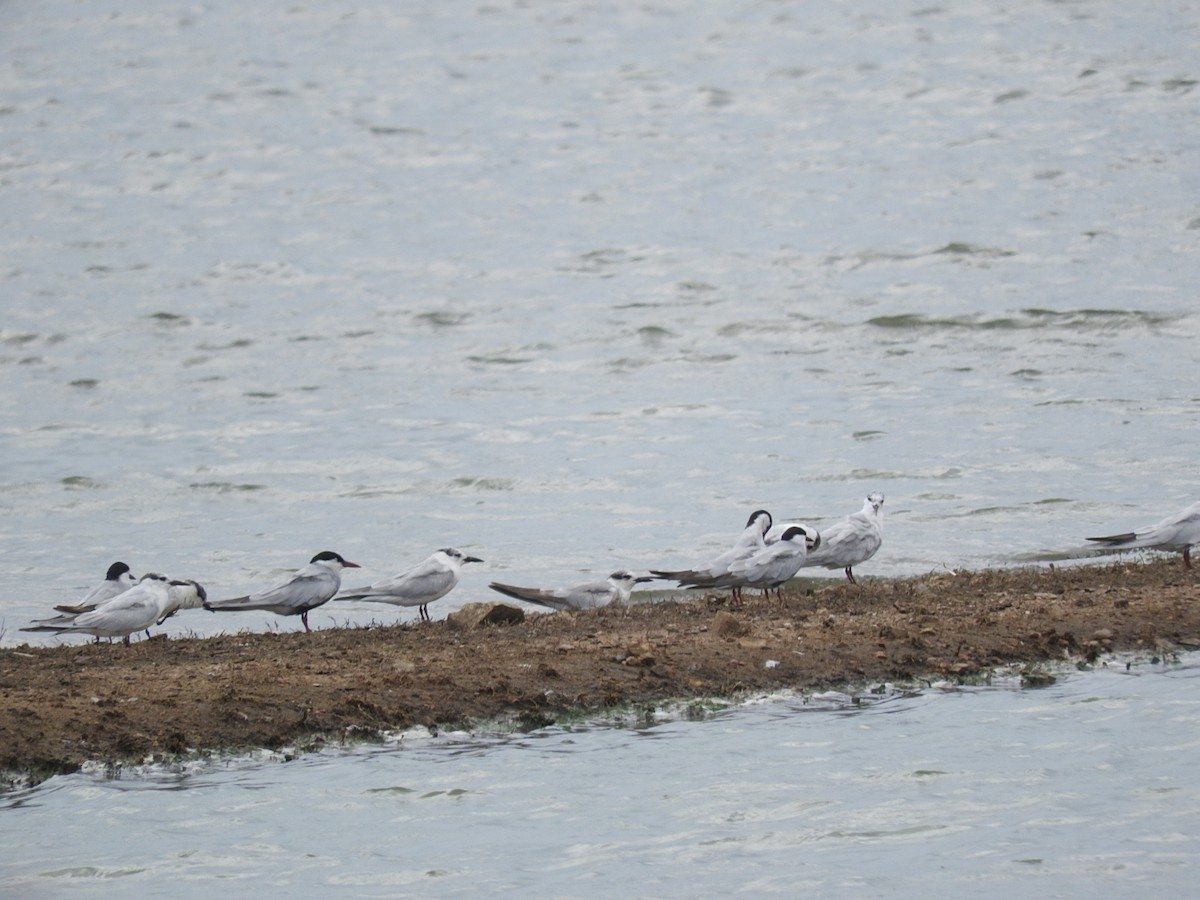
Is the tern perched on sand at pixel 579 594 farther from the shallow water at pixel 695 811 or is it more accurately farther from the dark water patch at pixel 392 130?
the dark water patch at pixel 392 130

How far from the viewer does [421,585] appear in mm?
12906

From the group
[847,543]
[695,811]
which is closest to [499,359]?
[847,543]

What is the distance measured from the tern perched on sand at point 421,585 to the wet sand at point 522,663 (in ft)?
1.84

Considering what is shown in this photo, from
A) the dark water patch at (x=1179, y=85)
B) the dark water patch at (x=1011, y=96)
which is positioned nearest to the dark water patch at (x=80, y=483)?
the dark water patch at (x=1179, y=85)

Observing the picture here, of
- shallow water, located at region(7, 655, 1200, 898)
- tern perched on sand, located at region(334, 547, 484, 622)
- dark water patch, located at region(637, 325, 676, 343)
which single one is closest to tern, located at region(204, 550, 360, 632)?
tern perched on sand, located at region(334, 547, 484, 622)

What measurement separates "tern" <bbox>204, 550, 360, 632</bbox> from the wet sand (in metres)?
0.67

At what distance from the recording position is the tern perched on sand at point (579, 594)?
1298 cm

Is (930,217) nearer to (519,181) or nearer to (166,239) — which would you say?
(519,181)

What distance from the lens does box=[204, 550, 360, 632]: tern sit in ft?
41.6

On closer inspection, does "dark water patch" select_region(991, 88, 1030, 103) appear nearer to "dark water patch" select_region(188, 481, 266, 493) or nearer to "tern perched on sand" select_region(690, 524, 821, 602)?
"dark water patch" select_region(188, 481, 266, 493)

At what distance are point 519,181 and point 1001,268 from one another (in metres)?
17.3

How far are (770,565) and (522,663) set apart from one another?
9.28 feet

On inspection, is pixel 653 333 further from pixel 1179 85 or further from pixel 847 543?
pixel 1179 85

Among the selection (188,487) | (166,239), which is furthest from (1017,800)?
(166,239)
